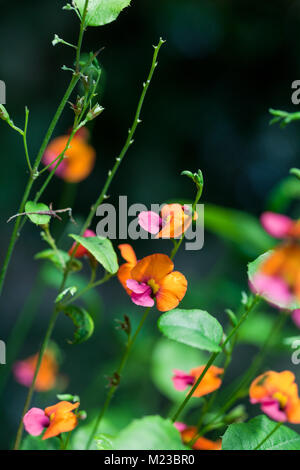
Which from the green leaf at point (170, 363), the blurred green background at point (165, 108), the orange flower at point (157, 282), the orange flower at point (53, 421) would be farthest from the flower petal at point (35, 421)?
the blurred green background at point (165, 108)

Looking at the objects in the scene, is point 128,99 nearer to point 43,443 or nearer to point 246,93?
point 246,93

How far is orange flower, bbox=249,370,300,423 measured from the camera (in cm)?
49

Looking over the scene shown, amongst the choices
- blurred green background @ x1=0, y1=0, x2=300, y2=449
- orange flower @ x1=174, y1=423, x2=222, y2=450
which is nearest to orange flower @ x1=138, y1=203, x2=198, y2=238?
orange flower @ x1=174, y1=423, x2=222, y2=450

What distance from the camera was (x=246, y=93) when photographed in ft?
6.73

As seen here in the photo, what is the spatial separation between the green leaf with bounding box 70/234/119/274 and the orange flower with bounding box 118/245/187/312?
0.02 meters

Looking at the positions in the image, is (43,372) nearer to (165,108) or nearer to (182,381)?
(182,381)

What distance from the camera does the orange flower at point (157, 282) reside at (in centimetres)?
44

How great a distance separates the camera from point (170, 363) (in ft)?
3.07

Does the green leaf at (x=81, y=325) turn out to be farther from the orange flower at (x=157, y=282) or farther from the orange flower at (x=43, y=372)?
the orange flower at (x=43, y=372)

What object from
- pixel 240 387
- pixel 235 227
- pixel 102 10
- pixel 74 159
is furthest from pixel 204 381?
pixel 74 159

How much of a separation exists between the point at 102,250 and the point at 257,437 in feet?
0.69

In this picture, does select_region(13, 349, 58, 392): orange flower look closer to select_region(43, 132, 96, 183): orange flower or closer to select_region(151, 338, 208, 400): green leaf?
select_region(151, 338, 208, 400): green leaf

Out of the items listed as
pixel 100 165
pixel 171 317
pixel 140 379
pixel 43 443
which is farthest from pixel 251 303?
pixel 100 165

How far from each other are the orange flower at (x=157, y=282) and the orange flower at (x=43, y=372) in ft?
2.31
